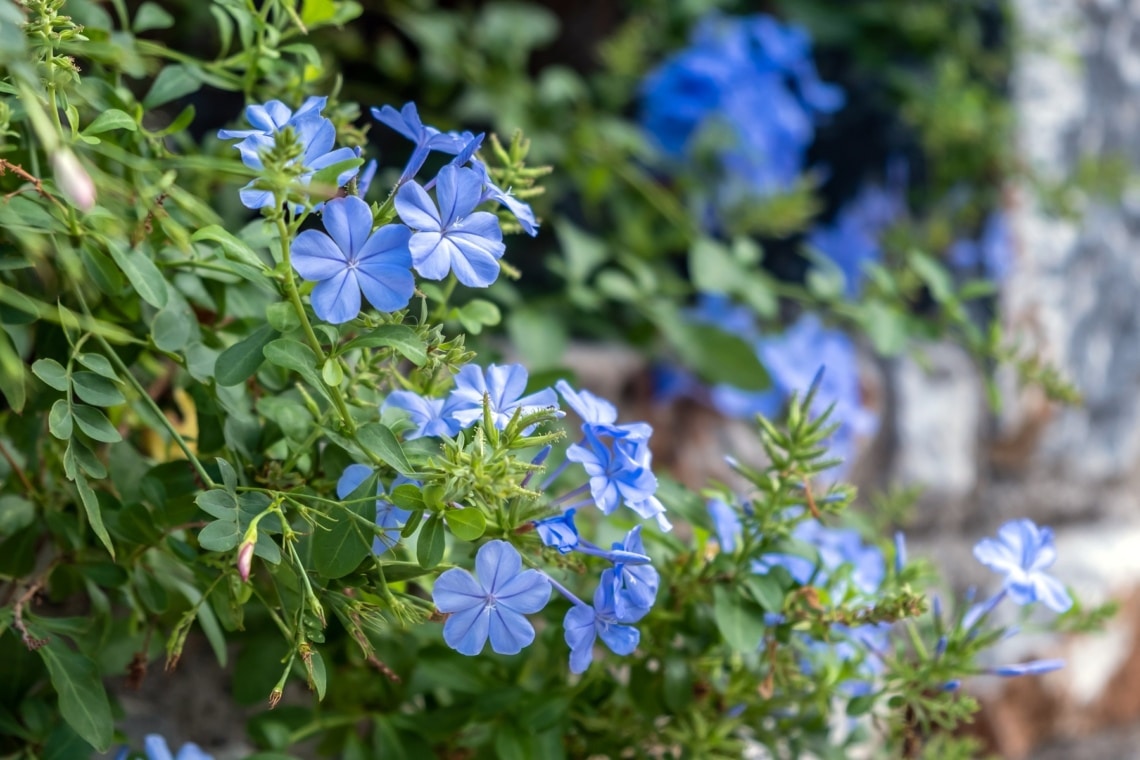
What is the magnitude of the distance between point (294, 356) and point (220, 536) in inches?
3.9

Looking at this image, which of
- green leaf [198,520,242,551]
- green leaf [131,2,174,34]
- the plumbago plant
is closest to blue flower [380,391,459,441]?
the plumbago plant

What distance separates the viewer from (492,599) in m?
0.59

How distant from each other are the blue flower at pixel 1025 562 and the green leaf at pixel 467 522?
15.1 inches

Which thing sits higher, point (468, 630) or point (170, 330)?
point (170, 330)

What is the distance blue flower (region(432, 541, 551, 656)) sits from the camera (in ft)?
1.90

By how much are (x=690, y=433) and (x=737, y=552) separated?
776mm

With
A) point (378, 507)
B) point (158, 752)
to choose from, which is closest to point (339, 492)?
point (378, 507)

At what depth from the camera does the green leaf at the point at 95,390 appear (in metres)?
0.61

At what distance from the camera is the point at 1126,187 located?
5.46 feet

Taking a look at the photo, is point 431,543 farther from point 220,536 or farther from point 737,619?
point 737,619

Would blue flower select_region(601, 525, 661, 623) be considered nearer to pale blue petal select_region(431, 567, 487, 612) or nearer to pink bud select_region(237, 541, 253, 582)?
pale blue petal select_region(431, 567, 487, 612)

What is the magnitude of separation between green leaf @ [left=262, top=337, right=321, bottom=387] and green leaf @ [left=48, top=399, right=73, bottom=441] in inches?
4.6

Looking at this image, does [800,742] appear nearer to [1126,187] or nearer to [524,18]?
[524,18]

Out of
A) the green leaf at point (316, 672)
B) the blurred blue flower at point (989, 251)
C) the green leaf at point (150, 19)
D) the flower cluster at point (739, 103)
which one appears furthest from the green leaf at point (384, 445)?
the blurred blue flower at point (989, 251)
